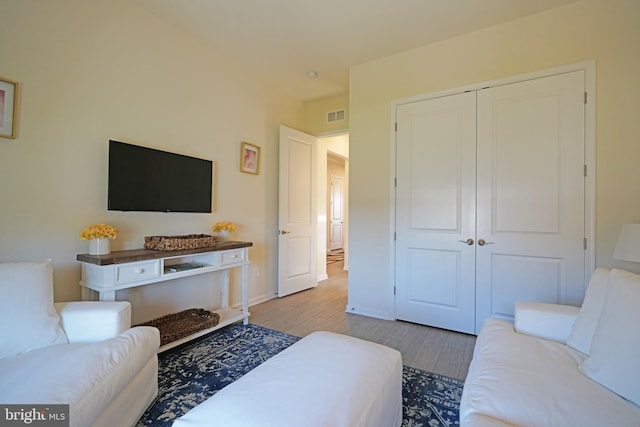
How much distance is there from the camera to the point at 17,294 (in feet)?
4.49

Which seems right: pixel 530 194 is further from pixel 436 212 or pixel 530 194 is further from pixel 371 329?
pixel 371 329

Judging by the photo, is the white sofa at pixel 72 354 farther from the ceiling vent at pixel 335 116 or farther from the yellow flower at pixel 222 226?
the ceiling vent at pixel 335 116

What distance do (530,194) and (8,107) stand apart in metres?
3.84

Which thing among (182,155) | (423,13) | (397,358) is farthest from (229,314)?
(423,13)

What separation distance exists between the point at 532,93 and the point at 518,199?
0.92 meters

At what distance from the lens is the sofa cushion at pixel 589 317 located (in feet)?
4.51

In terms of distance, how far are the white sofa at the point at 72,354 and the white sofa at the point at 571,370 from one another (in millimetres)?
1414

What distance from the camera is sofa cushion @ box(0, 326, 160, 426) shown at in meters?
1.02

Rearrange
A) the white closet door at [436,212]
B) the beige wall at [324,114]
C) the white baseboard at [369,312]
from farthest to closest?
1. the beige wall at [324,114]
2. the white baseboard at [369,312]
3. the white closet door at [436,212]

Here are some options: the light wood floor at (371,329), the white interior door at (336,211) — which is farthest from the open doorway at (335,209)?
the light wood floor at (371,329)

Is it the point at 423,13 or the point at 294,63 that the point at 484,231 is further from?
the point at 294,63

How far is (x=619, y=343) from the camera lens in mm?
1122

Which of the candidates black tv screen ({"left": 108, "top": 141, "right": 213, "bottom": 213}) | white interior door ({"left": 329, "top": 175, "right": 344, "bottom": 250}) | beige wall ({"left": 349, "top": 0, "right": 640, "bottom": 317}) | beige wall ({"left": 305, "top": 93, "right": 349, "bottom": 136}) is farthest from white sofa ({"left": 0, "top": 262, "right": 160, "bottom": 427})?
white interior door ({"left": 329, "top": 175, "right": 344, "bottom": 250})

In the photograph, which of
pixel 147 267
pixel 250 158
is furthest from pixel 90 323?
pixel 250 158
